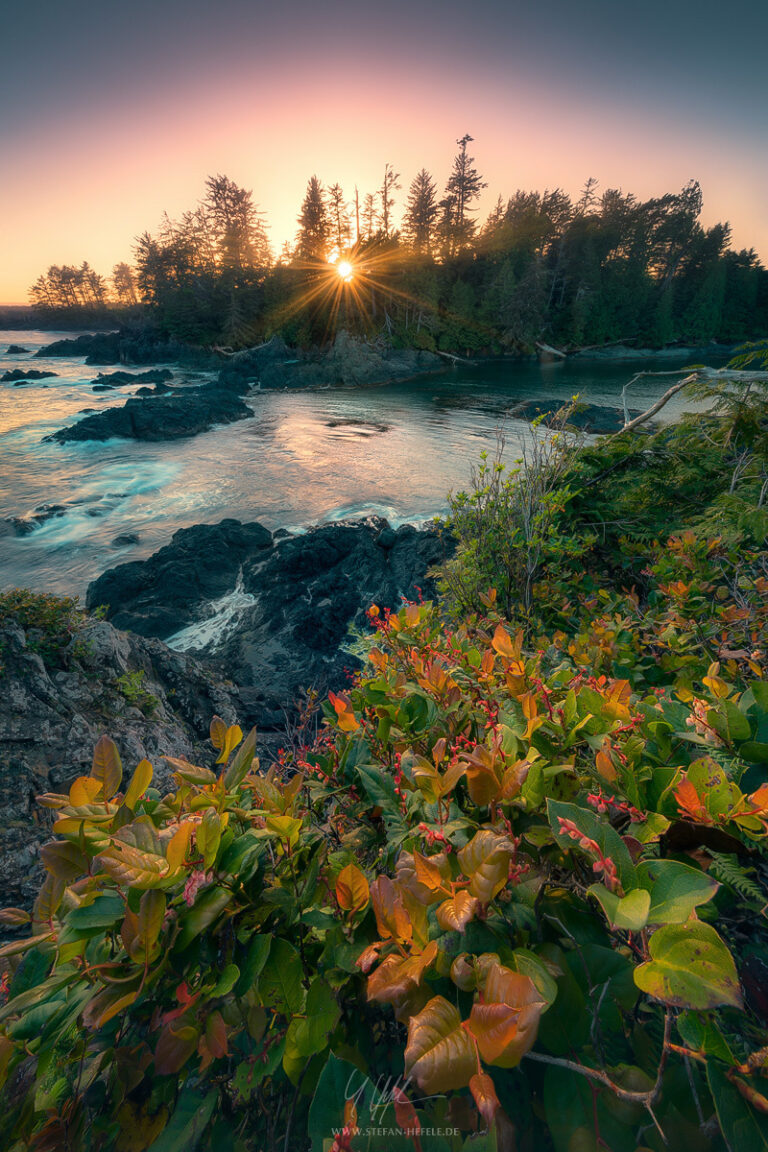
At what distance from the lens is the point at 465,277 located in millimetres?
46812

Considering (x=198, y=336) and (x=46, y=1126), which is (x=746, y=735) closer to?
(x=46, y=1126)

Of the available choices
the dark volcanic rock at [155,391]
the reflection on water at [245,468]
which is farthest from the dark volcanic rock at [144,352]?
the reflection on water at [245,468]

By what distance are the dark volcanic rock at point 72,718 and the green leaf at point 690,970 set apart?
3.35 m

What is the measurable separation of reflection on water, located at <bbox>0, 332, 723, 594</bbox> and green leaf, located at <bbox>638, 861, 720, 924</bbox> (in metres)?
6.42

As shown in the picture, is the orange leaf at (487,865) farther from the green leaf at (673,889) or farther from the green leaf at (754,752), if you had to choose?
the green leaf at (754,752)

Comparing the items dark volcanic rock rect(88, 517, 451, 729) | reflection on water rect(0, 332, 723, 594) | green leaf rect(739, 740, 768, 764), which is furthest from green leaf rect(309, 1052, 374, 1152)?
reflection on water rect(0, 332, 723, 594)

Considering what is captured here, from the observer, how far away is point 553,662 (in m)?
1.95

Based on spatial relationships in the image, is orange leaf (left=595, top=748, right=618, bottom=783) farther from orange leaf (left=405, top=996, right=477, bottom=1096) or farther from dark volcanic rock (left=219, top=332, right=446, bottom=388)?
dark volcanic rock (left=219, top=332, right=446, bottom=388)

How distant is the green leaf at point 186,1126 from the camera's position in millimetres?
626

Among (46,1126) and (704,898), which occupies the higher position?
(704,898)

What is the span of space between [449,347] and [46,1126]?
1884 inches

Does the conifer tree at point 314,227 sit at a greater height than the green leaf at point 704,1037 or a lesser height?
greater

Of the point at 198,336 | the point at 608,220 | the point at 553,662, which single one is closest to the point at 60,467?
the point at 553,662

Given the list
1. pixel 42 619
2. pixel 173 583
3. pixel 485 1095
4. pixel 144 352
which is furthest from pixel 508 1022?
pixel 144 352
